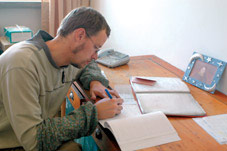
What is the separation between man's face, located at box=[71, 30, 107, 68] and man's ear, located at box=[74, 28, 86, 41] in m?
0.02

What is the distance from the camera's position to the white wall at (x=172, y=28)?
1333mm

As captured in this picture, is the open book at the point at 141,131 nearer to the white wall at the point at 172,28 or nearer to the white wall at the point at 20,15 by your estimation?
the white wall at the point at 172,28

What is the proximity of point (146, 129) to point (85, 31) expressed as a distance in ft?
1.63

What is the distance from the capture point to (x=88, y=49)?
3.48 feet

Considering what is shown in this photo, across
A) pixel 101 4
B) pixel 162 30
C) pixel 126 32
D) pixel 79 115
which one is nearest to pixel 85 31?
pixel 79 115

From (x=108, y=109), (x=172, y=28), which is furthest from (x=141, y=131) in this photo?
(x=172, y=28)

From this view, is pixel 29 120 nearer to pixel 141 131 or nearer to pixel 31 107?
pixel 31 107

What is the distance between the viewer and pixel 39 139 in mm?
847

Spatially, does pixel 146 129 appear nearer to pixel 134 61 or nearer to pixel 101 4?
pixel 134 61

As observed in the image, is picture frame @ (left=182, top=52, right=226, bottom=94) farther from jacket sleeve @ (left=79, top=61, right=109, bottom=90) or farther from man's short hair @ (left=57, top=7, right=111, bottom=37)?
man's short hair @ (left=57, top=7, right=111, bottom=37)

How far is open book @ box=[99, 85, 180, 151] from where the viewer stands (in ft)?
2.72

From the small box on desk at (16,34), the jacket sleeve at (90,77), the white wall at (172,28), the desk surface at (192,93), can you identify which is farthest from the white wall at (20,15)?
the jacket sleeve at (90,77)

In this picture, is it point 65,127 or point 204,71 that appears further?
point 204,71

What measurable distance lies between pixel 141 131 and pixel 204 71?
72 cm
